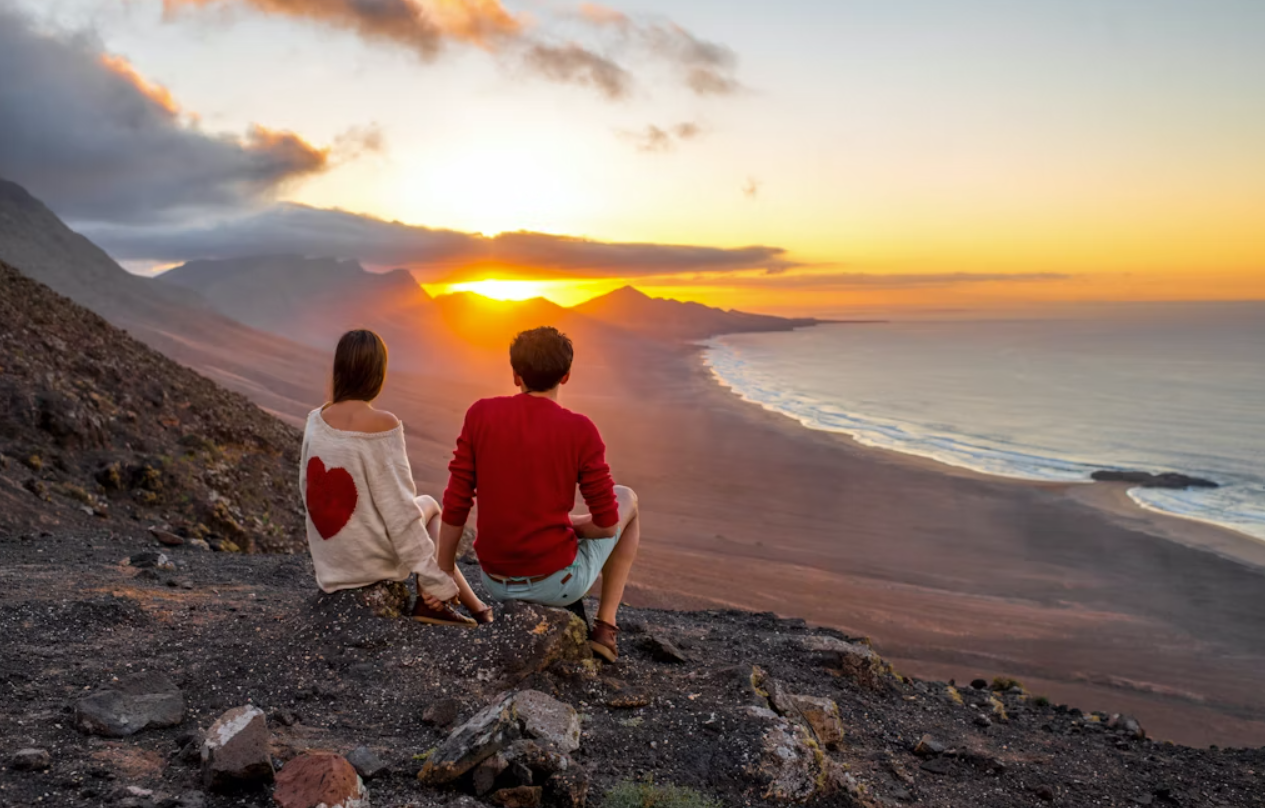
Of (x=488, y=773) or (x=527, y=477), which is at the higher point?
(x=527, y=477)

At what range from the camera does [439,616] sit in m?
4.78

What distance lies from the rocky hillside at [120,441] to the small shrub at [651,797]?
6826 mm

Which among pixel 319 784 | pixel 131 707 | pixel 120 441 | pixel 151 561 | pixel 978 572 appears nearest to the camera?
pixel 319 784

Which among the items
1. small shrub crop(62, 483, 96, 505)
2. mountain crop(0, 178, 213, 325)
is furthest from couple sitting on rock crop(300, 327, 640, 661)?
mountain crop(0, 178, 213, 325)

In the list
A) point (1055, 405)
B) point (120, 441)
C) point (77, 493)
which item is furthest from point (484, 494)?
point (1055, 405)

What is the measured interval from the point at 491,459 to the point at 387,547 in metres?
0.86

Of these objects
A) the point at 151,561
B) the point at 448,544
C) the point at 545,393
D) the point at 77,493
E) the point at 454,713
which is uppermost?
the point at 545,393

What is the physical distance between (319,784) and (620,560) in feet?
6.93

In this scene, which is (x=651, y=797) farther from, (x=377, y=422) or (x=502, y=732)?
(x=377, y=422)

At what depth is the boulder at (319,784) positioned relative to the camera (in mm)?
2979

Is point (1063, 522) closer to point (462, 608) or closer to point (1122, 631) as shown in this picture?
point (1122, 631)

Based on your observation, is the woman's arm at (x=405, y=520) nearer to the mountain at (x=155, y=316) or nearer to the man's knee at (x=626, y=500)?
the man's knee at (x=626, y=500)

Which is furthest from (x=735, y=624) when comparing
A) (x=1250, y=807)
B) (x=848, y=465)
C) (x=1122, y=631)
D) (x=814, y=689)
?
(x=848, y=465)

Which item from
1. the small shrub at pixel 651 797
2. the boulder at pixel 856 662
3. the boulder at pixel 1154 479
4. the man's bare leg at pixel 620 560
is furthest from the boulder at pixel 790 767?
the boulder at pixel 1154 479
